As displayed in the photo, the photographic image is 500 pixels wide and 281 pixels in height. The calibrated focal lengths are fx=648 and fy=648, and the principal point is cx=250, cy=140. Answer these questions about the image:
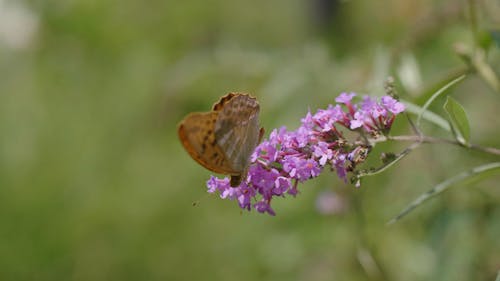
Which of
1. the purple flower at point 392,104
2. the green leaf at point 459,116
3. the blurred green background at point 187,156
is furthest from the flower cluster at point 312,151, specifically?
the blurred green background at point 187,156

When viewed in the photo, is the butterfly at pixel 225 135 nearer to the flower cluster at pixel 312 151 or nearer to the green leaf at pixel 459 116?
the flower cluster at pixel 312 151

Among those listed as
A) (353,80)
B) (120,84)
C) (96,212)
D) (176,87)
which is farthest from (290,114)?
(120,84)

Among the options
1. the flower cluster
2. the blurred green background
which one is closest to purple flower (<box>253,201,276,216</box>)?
the flower cluster

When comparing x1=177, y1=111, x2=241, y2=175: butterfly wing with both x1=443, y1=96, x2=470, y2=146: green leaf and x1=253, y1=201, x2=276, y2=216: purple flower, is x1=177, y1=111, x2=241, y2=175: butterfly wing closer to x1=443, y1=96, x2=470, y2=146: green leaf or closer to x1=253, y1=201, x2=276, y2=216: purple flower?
x1=253, y1=201, x2=276, y2=216: purple flower

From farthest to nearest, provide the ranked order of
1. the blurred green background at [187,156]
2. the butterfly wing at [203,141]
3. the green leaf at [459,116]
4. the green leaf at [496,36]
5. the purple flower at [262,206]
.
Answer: the blurred green background at [187,156], the green leaf at [496,36], the purple flower at [262,206], the green leaf at [459,116], the butterfly wing at [203,141]

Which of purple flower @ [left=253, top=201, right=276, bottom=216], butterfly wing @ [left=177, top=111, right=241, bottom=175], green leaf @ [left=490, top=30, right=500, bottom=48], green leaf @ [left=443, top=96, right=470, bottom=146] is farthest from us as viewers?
green leaf @ [left=490, top=30, right=500, bottom=48]

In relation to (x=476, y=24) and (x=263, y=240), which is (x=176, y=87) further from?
(x=476, y=24)
